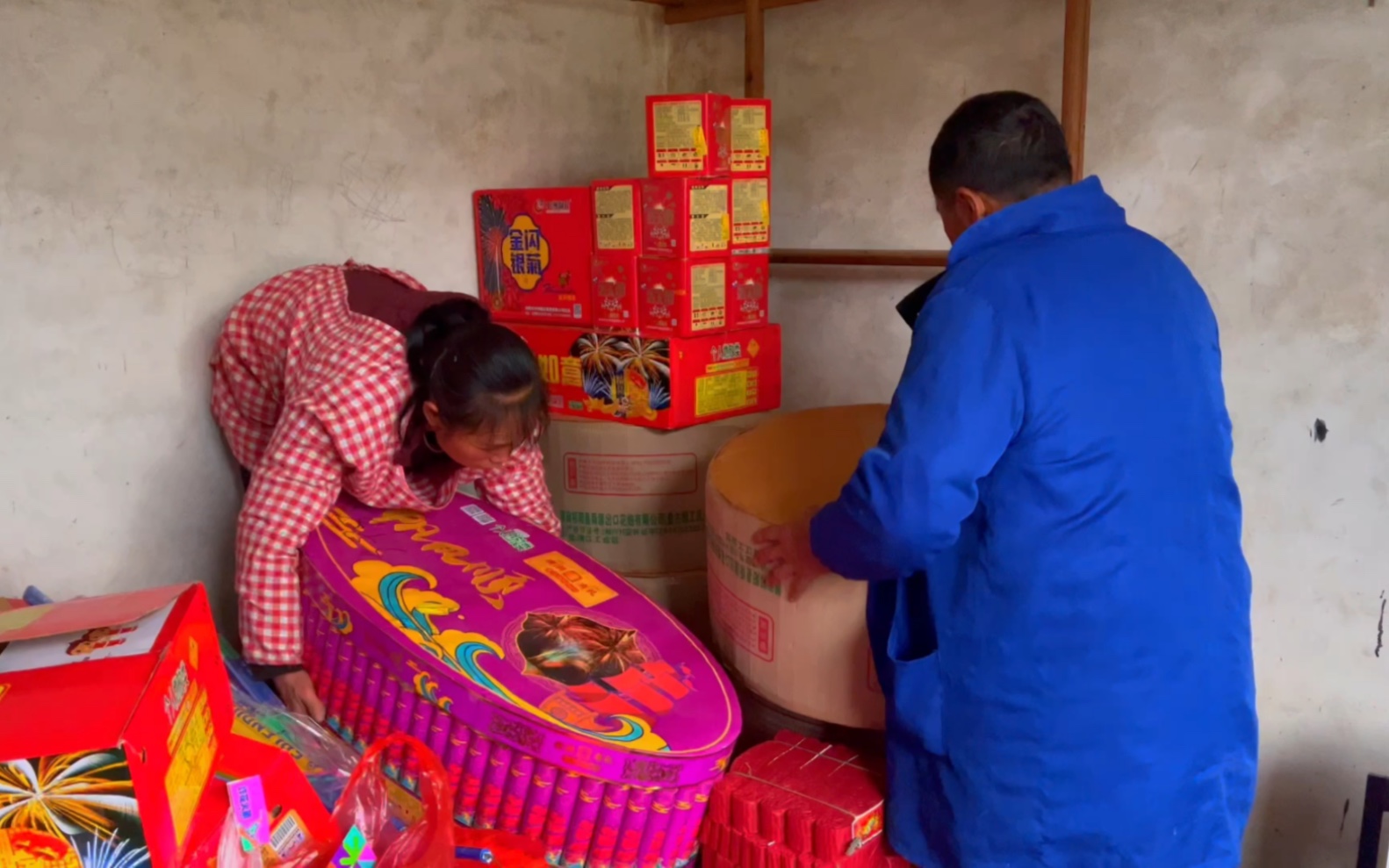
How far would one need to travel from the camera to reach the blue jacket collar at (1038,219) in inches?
45.0

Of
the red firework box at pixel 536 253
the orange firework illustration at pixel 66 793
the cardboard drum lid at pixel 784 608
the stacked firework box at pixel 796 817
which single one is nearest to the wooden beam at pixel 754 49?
the red firework box at pixel 536 253

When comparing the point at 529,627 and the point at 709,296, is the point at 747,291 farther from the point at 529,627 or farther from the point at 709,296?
the point at 529,627

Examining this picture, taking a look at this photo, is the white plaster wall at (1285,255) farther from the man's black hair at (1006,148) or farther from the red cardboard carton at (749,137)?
the man's black hair at (1006,148)

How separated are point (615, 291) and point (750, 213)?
0.30 metres

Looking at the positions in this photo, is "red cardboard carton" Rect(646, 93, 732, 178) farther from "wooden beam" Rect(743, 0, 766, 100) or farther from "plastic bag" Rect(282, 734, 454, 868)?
"plastic bag" Rect(282, 734, 454, 868)

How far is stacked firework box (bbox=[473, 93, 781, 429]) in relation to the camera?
1881 millimetres

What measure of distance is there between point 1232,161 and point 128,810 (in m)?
1.84

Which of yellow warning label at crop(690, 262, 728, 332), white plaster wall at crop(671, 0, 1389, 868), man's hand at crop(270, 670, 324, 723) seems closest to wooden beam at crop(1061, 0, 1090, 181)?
white plaster wall at crop(671, 0, 1389, 868)

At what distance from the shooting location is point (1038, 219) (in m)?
1.14

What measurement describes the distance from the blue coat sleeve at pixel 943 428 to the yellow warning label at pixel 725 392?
867mm

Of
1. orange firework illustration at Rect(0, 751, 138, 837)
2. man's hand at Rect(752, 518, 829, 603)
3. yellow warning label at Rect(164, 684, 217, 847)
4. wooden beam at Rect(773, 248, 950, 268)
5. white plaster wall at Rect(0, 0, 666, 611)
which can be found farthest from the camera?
wooden beam at Rect(773, 248, 950, 268)

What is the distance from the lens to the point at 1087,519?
1115 millimetres

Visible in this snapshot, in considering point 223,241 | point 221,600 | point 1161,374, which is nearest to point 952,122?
point 1161,374

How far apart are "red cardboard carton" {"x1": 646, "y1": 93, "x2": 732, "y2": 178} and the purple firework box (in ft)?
2.50
